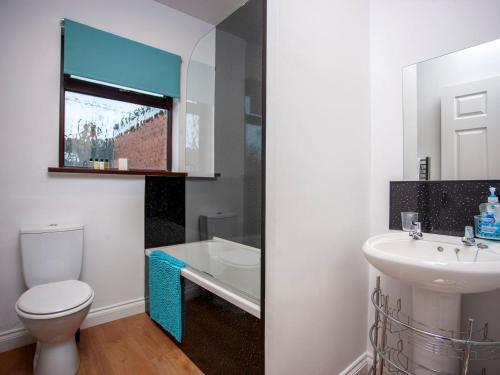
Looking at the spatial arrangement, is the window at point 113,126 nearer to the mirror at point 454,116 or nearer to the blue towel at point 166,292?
the blue towel at point 166,292

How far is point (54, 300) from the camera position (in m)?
1.45

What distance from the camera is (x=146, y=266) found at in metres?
2.21

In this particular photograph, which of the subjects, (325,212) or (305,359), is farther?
(325,212)

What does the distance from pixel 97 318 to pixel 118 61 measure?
2066mm

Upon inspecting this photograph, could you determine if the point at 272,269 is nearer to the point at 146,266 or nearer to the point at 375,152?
the point at 375,152

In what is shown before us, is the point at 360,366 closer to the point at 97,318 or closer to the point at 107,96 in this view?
the point at 97,318

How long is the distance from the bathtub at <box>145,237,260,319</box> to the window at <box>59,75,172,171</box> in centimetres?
91

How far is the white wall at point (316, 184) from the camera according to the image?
111 centimetres

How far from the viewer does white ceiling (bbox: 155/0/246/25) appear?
7.57ft

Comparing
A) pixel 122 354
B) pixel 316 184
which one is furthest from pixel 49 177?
pixel 316 184

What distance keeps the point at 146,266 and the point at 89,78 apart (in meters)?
1.57

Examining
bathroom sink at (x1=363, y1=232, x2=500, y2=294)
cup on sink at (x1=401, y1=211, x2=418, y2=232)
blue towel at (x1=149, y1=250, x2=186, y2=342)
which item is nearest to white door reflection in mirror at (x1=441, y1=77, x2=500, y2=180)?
cup on sink at (x1=401, y1=211, x2=418, y2=232)

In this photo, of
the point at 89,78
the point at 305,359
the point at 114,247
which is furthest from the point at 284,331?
the point at 89,78

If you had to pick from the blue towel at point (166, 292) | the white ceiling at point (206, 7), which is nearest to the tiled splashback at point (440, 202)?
the blue towel at point (166, 292)
